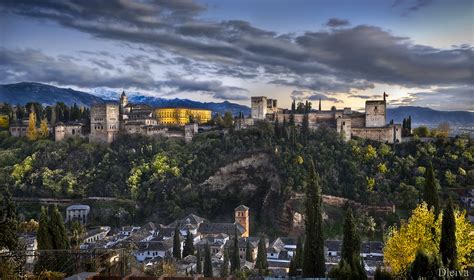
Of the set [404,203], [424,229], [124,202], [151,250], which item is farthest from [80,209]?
[424,229]

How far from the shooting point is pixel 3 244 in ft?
→ 58.7

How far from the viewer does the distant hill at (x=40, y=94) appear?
160363 mm

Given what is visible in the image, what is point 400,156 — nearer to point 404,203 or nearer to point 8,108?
point 404,203

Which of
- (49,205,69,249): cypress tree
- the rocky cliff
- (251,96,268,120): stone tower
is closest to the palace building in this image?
(251,96,268,120): stone tower

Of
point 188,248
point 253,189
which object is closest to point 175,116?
point 253,189

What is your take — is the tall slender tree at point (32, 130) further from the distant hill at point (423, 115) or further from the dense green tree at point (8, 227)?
the distant hill at point (423, 115)

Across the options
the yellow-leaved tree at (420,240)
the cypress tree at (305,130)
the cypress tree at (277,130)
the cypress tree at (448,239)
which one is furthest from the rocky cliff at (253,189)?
the cypress tree at (448,239)

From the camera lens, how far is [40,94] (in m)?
173

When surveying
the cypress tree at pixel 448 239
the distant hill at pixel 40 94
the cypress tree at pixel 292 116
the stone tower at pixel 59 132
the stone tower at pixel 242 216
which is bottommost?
the stone tower at pixel 242 216

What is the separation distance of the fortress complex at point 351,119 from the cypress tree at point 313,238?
3817 cm

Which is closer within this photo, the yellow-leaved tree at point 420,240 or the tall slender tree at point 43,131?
the yellow-leaved tree at point 420,240

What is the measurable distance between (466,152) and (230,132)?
29.9 m

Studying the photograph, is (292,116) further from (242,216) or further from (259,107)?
(242,216)

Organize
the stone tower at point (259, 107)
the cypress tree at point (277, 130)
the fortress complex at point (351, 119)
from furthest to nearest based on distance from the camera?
1. the stone tower at point (259, 107)
2. the fortress complex at point (351, 119)
3. the cypress tree at point (277, 130)
